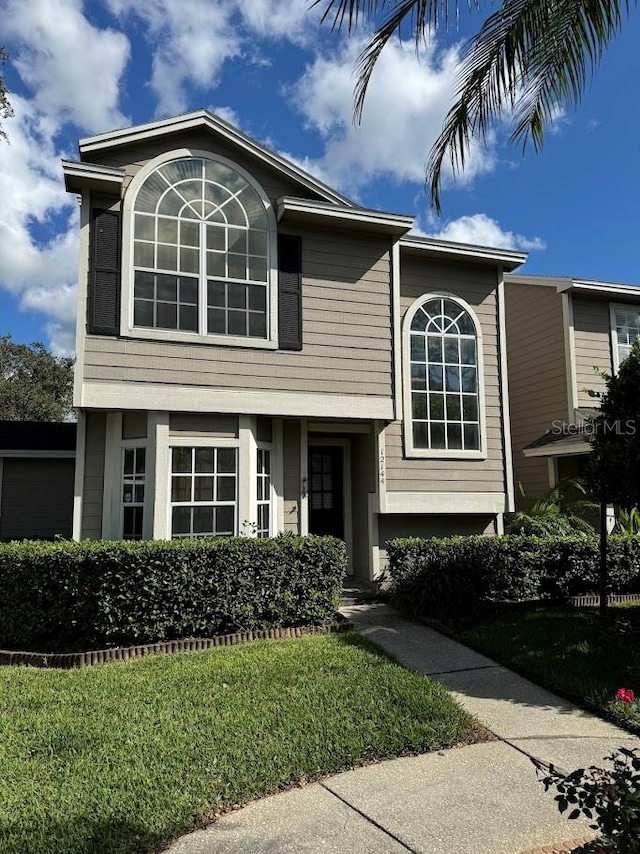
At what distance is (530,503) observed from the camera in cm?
1238

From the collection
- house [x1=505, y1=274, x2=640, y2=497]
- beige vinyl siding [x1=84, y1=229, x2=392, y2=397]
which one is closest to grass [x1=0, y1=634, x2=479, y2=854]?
beige vinyl siding [x1=84, y1=229, x2=392, y2=397]

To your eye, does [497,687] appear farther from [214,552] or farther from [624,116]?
[624,116]

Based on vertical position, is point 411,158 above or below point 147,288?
above

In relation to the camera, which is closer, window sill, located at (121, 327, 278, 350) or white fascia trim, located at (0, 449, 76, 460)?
window sill, located at (121, 327, 278, 350)

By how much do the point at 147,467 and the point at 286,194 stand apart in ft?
15.0

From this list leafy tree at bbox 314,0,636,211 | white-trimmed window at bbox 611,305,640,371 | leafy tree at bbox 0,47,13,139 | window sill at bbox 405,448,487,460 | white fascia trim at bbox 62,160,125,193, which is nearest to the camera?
leafy tree at bbox 314,0,636,211

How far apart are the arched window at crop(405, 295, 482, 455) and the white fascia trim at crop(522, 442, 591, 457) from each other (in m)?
2.13

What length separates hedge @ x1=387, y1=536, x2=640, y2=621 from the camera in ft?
24.8

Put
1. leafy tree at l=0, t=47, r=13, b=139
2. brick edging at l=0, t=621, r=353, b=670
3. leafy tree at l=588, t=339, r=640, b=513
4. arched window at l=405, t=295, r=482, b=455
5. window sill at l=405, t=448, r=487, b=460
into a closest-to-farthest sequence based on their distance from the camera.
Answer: brick edging at l=0, t=621, r=353, b=670, leafy tree at l=588, t=339, r=640, b=513, leafy tree at l=0, t=47, r=13, b=139, window sill at l=405, t=448, r=487, b=460, arched window at l=405, t=295, r=482, b=455

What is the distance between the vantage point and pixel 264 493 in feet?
28.7

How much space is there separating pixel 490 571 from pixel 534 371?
6.60 metres

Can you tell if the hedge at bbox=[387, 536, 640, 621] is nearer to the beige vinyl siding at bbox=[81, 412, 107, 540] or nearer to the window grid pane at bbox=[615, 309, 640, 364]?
the beige vinyl siding at bbox=[81, 412, 107, 540]

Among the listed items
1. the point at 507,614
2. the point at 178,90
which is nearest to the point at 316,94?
the point at 178,90

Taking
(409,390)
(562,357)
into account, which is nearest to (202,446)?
(409,390)
